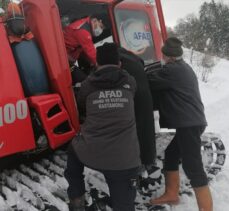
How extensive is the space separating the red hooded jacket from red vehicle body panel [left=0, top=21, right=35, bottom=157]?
100 centimetres

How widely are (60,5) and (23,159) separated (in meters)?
2.27

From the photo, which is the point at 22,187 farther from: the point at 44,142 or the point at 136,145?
the point at 136,145

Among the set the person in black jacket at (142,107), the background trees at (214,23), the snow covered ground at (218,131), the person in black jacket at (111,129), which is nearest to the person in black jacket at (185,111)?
the person in black jacket at (142,107)

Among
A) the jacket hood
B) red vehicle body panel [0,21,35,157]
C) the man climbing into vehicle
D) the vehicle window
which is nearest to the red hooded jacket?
the man climbing into vehicle

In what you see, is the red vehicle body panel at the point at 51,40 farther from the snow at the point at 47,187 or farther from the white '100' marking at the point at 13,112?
the snow at the point at 47,187

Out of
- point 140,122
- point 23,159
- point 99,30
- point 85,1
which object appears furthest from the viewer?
point 99,30

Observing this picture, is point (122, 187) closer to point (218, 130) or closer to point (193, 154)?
point (193, 154)

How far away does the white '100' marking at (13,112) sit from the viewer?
3359 millimetres

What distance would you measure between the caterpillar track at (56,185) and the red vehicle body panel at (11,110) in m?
0.45

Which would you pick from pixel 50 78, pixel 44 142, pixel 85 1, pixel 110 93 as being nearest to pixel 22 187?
pixel 44 142

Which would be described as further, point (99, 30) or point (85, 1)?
point (99, 30)

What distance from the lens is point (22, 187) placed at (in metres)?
3.75

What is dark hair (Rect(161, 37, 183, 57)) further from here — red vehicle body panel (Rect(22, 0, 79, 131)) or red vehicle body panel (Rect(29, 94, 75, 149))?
red vehicle body panel (Rect(29, 94, 75, 149))

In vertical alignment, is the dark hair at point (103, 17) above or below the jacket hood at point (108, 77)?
above
